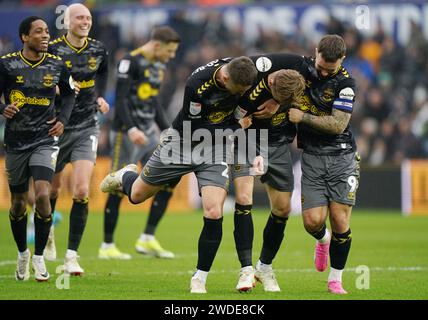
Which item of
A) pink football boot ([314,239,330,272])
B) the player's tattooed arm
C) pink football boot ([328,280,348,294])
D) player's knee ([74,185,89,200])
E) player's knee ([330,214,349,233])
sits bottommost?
pink football boot ([328,280,348,294])

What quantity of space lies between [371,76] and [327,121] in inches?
575

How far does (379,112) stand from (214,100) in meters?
14.5

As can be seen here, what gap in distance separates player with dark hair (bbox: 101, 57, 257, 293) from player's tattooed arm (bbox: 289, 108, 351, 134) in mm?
590

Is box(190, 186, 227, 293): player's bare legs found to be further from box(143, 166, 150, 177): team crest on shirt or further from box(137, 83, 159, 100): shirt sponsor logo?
box(137, 83, 159, 100): shirt sponsor logo

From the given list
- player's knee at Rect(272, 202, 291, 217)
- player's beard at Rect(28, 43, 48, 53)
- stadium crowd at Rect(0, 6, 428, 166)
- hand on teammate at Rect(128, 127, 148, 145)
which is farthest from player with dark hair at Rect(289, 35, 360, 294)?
stadium crowd at Rect(0, 6, 428, 166)

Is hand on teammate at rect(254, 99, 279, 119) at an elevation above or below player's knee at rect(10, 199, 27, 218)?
above

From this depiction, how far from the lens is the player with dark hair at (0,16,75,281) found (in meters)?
10.3

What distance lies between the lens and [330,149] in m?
9.96

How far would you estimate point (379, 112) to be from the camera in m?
23.3

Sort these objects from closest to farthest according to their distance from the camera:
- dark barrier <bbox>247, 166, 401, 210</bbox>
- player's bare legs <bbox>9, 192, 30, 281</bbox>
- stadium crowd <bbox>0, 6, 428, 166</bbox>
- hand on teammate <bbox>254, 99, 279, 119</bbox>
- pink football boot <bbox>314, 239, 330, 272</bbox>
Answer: hand on teammate <bbox>254, 99, 279, 119</bbox> → player's bare legs <bbox>9, 192, 30, 281</bbox> → pink football boot <bbox>314, 239, 330, 272</bbox> → dark barrier <bbox>247, 166, 401, 210</bbox> → stadium crowd <bbox>0, 6, 428, 166</bbox>

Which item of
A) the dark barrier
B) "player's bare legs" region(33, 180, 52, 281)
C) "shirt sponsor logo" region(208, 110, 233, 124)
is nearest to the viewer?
"shirt sponsor logo" region(208, 110, 233, 124)

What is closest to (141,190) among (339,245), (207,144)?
(207,144)
